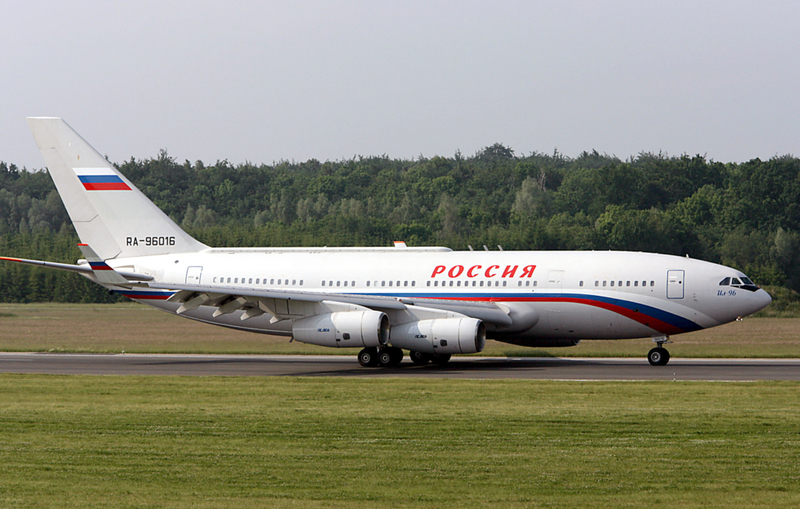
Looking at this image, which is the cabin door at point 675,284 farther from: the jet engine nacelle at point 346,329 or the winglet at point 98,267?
the winglet at point 98,267

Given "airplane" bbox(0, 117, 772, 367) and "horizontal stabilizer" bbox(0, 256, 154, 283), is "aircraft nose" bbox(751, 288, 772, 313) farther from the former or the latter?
"horizontal stabilizer" bbox(0, 256, 154, 283)

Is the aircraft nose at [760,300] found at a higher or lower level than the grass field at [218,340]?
higher

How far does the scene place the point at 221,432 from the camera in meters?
15.5

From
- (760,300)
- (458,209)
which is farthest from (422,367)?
(458,209)

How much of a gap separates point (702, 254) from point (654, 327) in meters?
57.2

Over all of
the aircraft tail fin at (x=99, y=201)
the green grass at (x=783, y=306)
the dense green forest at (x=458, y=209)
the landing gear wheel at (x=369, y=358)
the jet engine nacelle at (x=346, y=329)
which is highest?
the dense green forest at (x=458, y=209)

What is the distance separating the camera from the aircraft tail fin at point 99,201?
36188mm

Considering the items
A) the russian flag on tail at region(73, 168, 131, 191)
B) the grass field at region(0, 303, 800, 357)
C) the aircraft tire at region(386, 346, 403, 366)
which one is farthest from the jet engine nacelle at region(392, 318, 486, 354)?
the russian flag on tail at region(73, 168, 131, 191)

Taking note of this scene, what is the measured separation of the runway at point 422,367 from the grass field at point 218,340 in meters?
2.23

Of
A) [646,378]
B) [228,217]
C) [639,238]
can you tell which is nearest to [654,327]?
[646,378]

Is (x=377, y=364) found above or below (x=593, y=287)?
below

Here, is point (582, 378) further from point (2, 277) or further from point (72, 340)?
point (2, 277)

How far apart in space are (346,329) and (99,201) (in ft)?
41.1

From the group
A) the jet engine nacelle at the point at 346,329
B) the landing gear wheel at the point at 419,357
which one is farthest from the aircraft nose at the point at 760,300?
the jet engine nacelle at the point at 346,329
